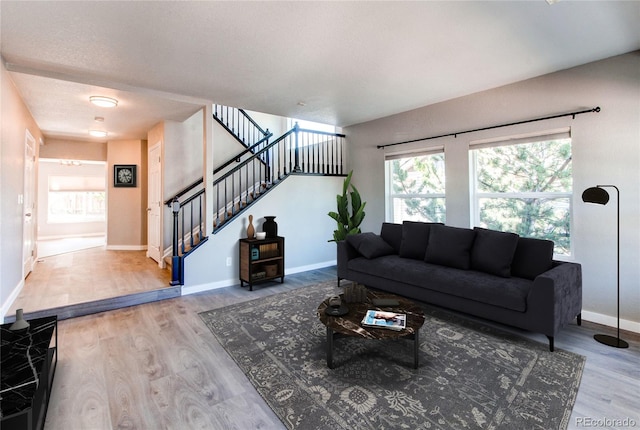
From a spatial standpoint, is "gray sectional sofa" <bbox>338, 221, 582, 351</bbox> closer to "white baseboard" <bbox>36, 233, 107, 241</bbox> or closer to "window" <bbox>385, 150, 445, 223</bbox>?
"window" <bbox>385, 150, 445, 223</bbox>

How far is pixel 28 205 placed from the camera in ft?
15.4

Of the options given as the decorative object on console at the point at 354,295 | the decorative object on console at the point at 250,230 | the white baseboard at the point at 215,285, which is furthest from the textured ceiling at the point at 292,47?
the white baseboard at the point at 215,285

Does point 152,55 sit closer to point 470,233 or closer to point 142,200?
point 470,233

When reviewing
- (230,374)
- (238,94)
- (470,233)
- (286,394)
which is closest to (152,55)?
(238,94)

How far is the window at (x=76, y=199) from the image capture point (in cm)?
932

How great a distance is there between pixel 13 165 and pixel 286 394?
4149 millimetres

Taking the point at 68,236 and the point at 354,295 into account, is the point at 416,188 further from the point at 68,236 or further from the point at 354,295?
the point at 68,236

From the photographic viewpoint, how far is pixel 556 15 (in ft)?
7.69

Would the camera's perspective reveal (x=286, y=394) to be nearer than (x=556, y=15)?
Yes

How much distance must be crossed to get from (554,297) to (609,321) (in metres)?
1.25

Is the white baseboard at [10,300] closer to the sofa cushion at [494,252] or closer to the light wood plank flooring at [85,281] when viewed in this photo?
the light wood plank flooring at [85,281]

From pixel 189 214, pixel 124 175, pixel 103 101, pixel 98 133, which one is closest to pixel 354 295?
pixel 189 214

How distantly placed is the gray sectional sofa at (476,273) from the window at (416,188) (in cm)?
82

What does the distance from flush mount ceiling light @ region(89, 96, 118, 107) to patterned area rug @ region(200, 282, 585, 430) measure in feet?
10.4
